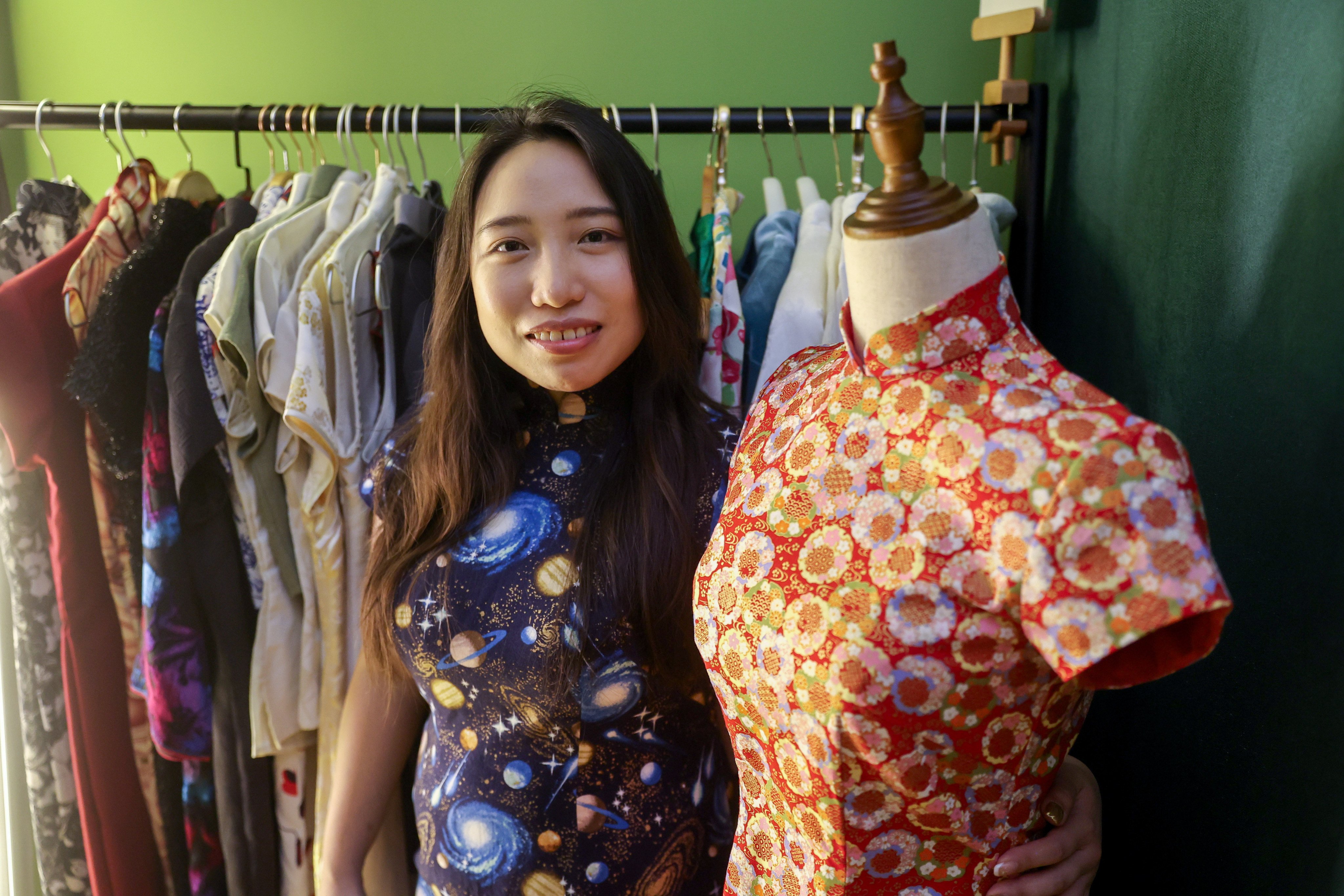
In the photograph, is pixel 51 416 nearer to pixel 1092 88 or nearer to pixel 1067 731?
pixel 1067 731

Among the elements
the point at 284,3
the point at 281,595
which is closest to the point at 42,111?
the point at 284,3

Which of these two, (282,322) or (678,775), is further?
(282,322)

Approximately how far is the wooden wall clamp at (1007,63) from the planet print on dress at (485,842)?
3.81 feet

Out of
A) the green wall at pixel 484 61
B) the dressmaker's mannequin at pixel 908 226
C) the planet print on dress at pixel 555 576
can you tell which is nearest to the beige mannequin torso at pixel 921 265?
the dressmaker's mannequin at pixel 908 226

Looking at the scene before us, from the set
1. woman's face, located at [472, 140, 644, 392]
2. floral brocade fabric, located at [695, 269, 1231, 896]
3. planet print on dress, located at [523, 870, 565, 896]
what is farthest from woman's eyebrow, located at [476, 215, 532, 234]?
planet print on dress, located at [523, 870, 565, 896]

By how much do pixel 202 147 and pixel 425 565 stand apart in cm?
141

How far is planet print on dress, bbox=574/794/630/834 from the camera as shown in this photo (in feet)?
3.39

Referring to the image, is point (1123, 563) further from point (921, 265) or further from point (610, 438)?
point (610, 438)

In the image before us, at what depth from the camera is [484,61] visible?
6.11 ft

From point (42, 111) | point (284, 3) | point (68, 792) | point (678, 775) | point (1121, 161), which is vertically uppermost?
point (284, 3)

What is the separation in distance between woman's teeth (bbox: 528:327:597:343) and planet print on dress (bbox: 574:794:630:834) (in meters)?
0.52

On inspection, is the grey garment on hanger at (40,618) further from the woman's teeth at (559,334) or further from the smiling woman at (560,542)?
the woman's teeth at (559,334)

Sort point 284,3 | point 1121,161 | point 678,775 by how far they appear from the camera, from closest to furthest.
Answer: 1. point 678,775
2. point 1121,161
3. point 284,3

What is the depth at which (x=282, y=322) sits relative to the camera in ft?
4.20
